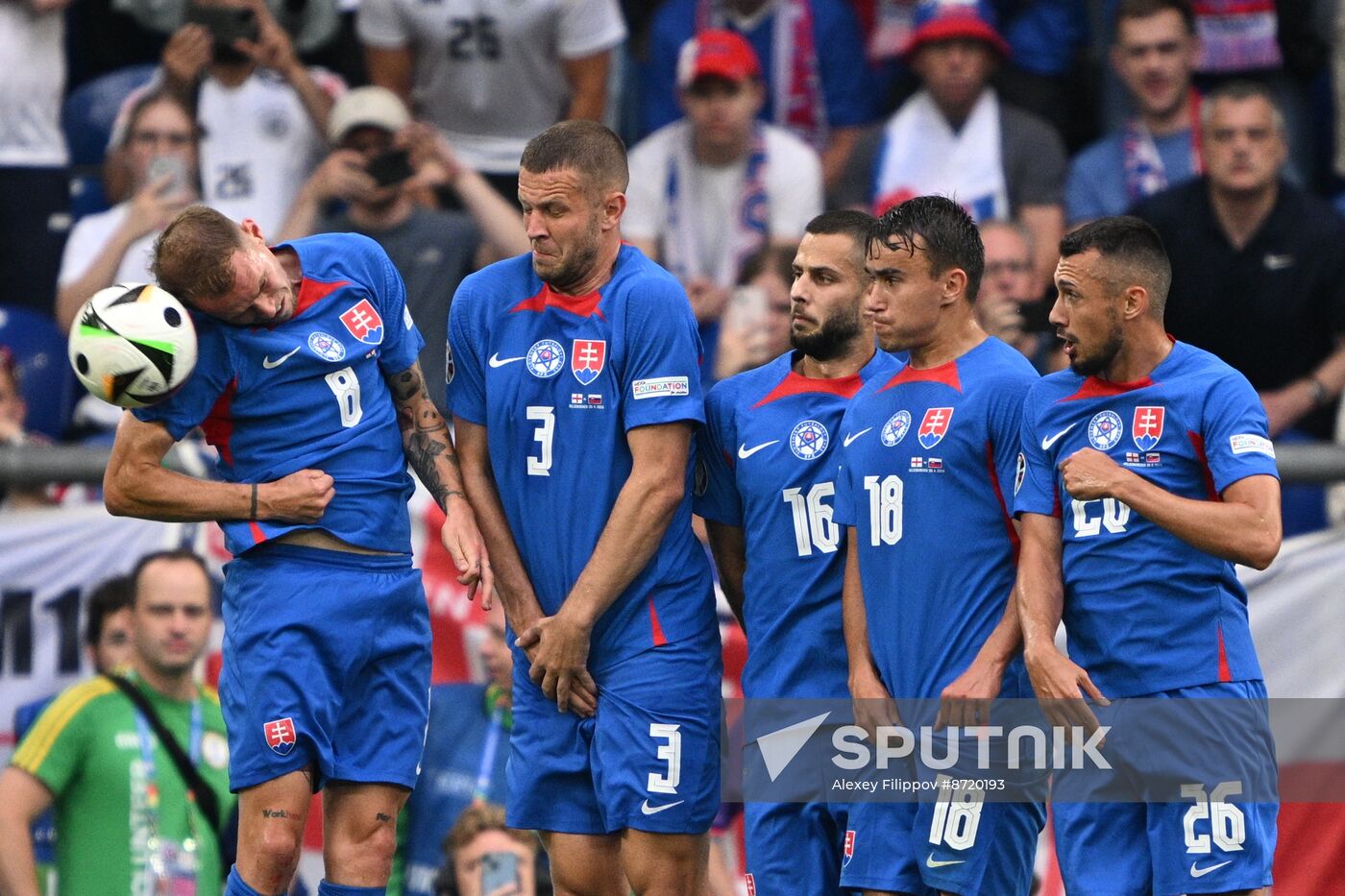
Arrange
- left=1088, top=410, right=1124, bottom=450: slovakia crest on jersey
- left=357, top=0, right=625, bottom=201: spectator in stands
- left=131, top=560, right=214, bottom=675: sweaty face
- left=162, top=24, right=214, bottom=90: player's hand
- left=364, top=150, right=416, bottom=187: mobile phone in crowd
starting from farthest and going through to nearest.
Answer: left=357, top=0, right=625, bottom=201: spectator in stands → left=162, top=24, right=214, bottom=90: player's hand → left=364, top=150, right=416, bottom=187: mobile phone in crowd → left=131, top=560, right=214, bottom=675: sweaty face → left=1088, top=410, right=1124, bottom=450: slovakia crest on jersey

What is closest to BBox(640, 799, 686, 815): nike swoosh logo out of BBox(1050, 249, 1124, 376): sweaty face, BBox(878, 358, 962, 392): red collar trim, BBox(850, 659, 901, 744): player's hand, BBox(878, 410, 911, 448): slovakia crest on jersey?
BBox(850, 659, 901, 744): player's hand

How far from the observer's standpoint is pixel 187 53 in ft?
32.1

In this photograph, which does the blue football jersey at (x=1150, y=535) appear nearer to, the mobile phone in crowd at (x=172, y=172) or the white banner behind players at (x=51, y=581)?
the white banner behind players at (x=51, y=581)

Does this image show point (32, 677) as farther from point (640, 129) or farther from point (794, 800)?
point (640, 129)

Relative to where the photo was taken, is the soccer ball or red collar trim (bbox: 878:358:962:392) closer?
the soccer ball

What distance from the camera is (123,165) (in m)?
9.87

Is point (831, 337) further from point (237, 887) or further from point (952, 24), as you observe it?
point (952, 24)

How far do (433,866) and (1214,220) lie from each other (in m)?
4.48

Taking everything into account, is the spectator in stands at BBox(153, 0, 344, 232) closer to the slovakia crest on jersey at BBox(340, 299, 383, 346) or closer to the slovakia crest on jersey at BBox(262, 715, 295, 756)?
the slovakia crest on jersey at BBox(340, 299, 383, 346)

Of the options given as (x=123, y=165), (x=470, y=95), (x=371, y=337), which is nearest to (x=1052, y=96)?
(x=470, y=95)

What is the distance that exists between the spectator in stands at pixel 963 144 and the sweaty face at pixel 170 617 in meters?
3.77

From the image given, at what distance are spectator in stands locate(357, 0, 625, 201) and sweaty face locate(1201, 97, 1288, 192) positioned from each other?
10.1ft

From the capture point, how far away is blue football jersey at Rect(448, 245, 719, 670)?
5.94 meters

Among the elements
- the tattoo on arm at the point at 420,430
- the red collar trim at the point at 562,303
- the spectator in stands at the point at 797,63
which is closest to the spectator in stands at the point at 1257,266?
the spectator in stands at the point at 797,63
